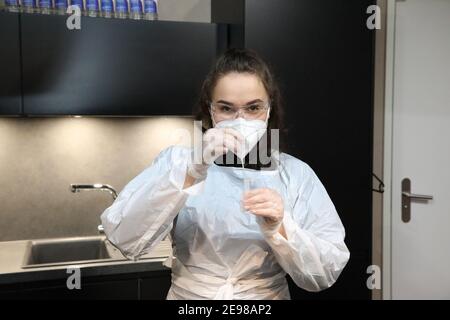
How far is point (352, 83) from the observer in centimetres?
203

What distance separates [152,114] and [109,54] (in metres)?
0.30

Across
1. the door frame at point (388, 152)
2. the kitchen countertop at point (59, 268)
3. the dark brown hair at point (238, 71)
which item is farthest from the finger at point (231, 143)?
the door frame at point (388, 152)

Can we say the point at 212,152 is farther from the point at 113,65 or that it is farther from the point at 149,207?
the point at 113,65

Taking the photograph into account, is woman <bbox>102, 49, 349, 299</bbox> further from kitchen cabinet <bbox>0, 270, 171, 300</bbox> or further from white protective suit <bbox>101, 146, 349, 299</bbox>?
kitchen cabinet <bbox>0, 270, 171, 300</bbox>

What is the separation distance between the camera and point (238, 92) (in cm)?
115

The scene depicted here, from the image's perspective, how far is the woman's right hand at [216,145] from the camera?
1004 millimetres

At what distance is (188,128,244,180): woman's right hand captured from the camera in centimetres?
100

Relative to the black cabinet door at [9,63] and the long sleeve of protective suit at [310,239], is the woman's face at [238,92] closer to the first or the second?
the long sleeve of protective suit at [310,239]

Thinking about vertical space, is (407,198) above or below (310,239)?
below

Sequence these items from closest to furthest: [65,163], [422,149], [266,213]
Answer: [266,213], [65,163], [422,149]

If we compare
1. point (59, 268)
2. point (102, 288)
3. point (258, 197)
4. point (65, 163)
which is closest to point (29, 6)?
point (65, 163)

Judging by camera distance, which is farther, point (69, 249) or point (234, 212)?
point (69, 249)

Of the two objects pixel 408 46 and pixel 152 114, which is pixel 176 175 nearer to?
pixel 152 114

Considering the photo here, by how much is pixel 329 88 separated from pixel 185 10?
0.84 m
